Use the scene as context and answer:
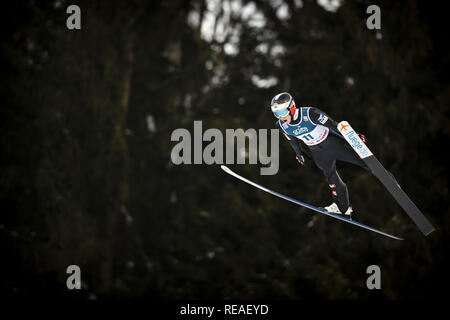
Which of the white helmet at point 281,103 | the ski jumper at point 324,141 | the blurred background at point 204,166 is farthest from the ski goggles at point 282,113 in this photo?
the blurred background at point 204,166

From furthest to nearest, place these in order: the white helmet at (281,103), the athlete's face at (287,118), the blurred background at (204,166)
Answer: the blurred background at (204,166), the athlete's face at (287,118), the white helmet at (281,103)

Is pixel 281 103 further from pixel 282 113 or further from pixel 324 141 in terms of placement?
pixel 324 141

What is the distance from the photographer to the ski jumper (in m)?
2.54

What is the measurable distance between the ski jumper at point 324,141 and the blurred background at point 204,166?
20.2 ft

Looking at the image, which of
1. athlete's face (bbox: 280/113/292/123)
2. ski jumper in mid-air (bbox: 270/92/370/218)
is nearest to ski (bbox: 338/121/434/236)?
ski jumper in mid-air (bbox: 270/92/370/218)

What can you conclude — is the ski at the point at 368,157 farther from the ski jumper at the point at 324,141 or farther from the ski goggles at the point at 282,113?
the ski goggles at the point at 282,113

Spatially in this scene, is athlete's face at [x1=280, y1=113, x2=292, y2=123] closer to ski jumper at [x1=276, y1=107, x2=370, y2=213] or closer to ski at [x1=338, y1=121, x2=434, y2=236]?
ski jumper at [x1=276, y1=107, x2=370, y2=213]

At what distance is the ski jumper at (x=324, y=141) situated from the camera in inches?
100

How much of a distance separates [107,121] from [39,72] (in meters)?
1.71

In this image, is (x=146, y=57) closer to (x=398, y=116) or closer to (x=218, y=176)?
(x=218, y=176)

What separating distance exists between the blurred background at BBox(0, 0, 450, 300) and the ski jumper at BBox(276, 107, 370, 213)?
615cm

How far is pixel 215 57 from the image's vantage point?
485 inches

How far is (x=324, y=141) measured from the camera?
2590 millimetres

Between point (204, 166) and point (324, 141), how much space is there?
407 inches
